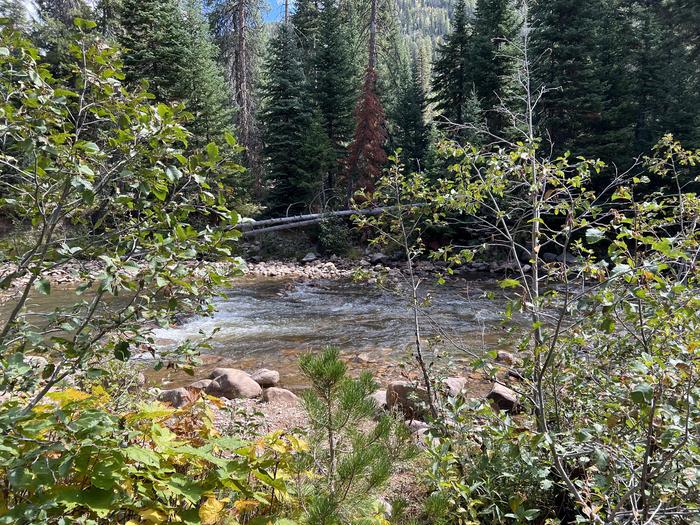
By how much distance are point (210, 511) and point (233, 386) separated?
3.69m

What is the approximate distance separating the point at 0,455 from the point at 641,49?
2295cm

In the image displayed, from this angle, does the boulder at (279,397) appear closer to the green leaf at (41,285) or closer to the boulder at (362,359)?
the boulder at (362,359)

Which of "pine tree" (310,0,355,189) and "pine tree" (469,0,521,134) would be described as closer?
"pine tree" (469,0,521,134)

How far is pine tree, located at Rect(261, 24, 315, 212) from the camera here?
20.3 m

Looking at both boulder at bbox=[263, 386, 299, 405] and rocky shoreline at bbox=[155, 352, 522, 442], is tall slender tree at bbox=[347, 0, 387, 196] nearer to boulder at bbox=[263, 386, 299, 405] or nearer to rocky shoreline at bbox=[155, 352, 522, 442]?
rocky shoreline at bbox=[155, 352, 522, 442]

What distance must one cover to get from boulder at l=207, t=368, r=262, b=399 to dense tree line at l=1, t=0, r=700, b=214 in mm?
10192

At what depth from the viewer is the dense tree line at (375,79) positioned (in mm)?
16641

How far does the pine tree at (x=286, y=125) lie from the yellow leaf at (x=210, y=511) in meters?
18.8

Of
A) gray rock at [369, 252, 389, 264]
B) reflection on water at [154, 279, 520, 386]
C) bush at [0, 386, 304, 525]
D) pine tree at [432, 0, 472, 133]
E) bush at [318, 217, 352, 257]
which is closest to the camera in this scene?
bush at [0, 386, 304, 525]

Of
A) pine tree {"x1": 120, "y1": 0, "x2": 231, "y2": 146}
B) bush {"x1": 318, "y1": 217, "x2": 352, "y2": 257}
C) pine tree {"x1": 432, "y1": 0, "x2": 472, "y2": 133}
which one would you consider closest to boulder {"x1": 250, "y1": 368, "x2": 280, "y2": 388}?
bush {"x1": 318, "y1": 217, "x2": 352, "y2": 257}

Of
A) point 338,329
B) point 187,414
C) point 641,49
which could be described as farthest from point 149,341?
point 641,49

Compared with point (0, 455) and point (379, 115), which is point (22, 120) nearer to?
point (0, 455)

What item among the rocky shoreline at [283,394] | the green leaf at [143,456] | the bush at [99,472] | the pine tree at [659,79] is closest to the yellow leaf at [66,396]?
the bush at [99,472]

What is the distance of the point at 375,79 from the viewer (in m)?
20.4
